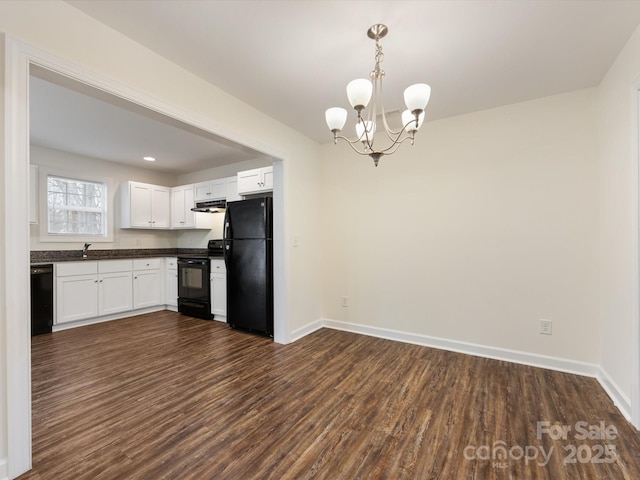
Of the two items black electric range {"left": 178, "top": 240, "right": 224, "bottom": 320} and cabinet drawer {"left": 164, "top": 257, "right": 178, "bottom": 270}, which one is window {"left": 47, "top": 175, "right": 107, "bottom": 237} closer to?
cabinet drawer {"left": 164, "top": 257, "right": 178, "bottom": 270}

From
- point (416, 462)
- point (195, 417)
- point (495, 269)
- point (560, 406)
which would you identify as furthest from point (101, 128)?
point (560, 406)

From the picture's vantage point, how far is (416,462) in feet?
5.08

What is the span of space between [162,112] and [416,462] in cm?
275

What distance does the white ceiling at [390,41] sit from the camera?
65.5 inches

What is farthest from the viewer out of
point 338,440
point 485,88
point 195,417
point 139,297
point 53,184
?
point 139,297

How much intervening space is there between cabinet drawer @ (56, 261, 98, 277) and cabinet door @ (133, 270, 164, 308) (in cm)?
59

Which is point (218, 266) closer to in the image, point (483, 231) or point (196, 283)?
point (196, 283)

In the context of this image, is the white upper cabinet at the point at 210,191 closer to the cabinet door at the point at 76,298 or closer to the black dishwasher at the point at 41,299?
the cabinet door at the point at 76,298

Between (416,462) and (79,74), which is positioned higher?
(79,74)

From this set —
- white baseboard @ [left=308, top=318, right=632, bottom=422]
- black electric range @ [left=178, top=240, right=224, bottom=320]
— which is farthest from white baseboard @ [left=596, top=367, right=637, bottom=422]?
black electric range @ [left=178, top=240, right=224, bottom=320]

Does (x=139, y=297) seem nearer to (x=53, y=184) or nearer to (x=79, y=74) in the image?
(x=53, y=184)

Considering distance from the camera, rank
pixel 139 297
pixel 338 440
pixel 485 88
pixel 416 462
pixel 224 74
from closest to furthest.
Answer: pixel 416 462 < pixel 338 440 < pixel 224 74 < pixel 485 88 < pixel 139 297

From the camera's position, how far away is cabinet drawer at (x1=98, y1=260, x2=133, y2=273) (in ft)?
13.9

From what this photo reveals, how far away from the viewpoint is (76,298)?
13.0 feet
